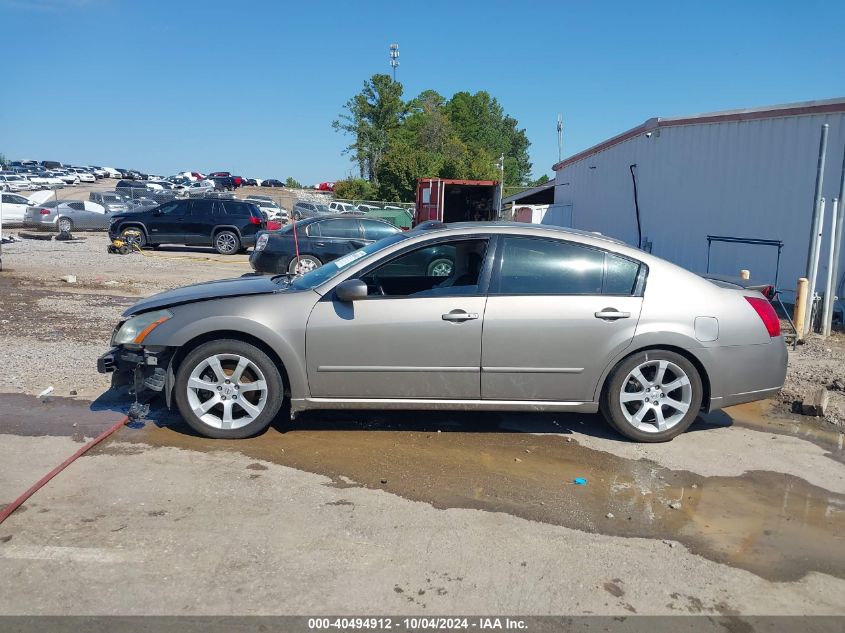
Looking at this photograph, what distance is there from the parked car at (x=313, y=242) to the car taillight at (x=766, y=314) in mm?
9429

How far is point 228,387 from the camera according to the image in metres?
5.30

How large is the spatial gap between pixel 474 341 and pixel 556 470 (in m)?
1.07

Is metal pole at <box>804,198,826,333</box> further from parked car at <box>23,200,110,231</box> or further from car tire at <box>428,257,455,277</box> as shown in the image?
parked car at <box>23,200,110,231</box>

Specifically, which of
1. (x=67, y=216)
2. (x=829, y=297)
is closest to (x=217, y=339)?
(x=829, y=297)

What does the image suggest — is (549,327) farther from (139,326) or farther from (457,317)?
(139,326)

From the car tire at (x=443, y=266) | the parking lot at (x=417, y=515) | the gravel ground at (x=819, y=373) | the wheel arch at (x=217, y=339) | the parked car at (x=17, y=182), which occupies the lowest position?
the parking lot at (x=417, y=515)

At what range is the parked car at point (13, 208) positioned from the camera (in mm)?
28516

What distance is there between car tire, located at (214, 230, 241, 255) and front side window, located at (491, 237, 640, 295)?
57.2ft

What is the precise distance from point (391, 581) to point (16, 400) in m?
4.28

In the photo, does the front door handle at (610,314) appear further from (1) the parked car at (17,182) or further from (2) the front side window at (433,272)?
(1) the parked car at (17,182)

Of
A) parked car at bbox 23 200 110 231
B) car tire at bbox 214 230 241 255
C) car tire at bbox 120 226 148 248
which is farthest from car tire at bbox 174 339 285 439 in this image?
parked car at bbox 23 200 110 231

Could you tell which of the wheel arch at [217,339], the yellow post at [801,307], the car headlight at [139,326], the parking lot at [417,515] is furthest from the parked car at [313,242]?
the wheel arch at [217,339]

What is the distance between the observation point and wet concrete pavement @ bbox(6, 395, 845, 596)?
165 inches

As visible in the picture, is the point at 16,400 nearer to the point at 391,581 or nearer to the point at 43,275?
the point at 391,581
